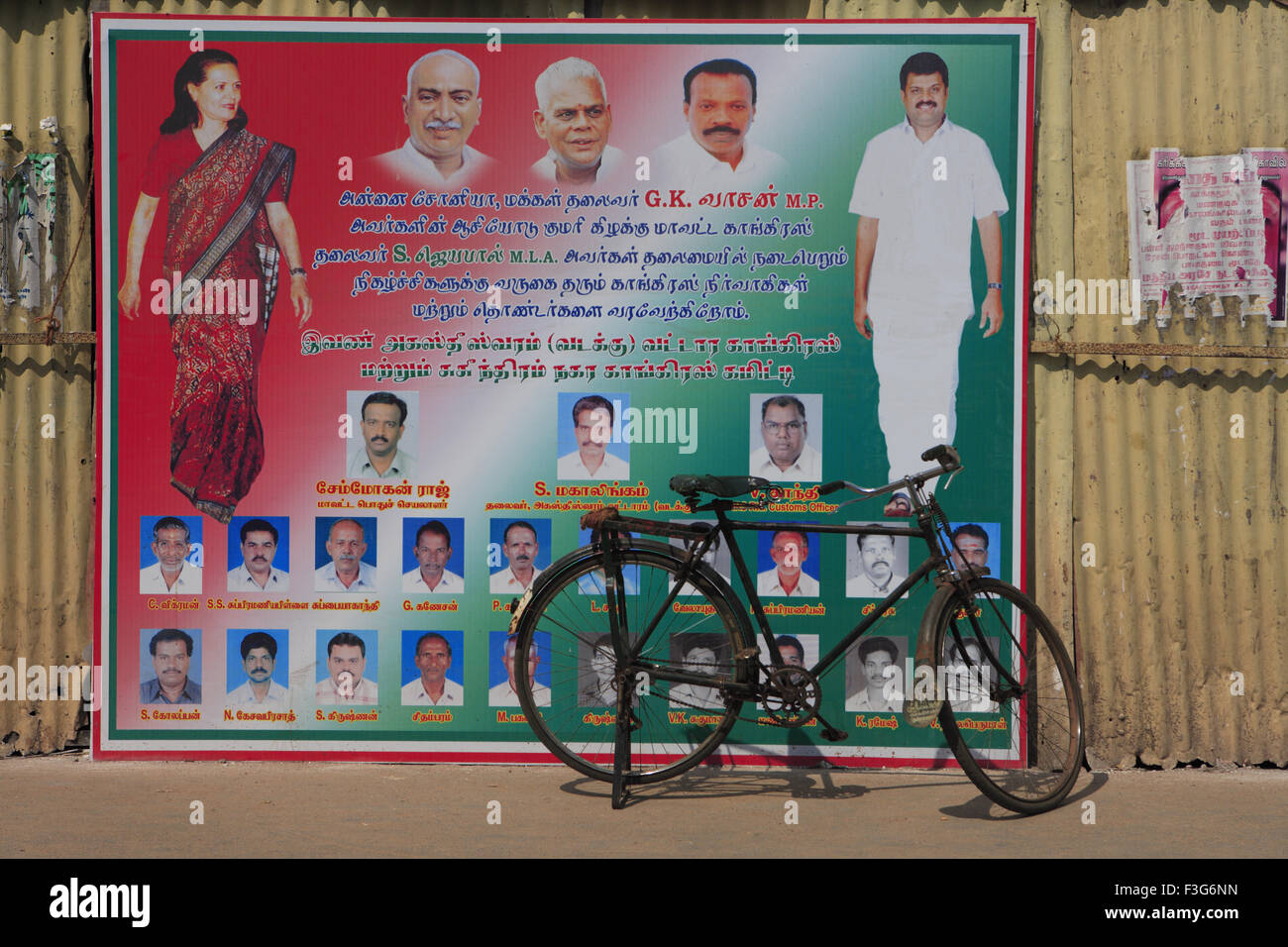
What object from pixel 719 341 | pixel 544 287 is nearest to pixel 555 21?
pixel 544 287

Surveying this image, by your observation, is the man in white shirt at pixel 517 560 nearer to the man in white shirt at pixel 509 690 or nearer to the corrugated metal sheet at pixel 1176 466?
the man in white shirt at pixel 509 690

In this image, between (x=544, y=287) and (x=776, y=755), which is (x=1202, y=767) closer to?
(x=776, y=755)

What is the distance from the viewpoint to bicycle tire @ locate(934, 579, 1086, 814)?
4949mm

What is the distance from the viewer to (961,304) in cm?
562

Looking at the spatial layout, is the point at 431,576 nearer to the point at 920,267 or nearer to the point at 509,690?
the point at 509,690

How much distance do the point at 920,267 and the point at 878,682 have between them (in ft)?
6.45

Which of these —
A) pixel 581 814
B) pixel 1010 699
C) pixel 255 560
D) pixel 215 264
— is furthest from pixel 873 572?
pixel 215 264

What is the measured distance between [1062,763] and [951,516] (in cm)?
128

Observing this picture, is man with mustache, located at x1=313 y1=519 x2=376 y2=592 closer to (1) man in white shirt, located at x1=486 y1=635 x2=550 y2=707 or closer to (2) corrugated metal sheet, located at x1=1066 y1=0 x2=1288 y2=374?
(1) man in white shirt, located at x1=486 y1=635 x2=550 y2=707

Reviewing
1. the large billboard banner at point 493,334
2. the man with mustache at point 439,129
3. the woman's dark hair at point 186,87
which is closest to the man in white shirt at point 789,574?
the large billboard banner at point 493,334

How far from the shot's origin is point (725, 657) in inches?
219

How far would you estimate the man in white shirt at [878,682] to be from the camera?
18.5 feet

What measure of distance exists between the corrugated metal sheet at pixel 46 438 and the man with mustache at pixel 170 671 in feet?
1.33

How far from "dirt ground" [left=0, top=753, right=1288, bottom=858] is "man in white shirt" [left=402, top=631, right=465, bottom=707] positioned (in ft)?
1.02
